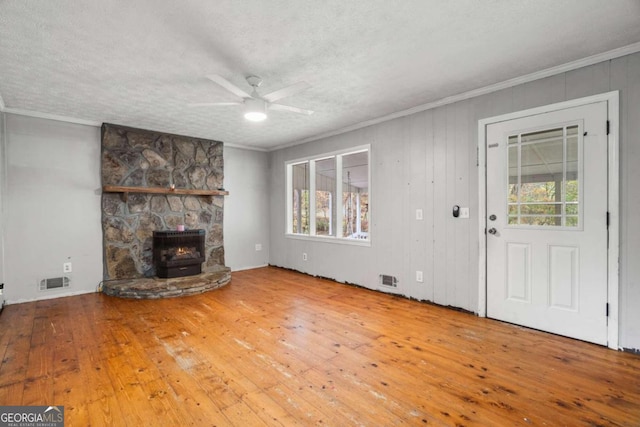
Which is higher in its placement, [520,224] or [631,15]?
[631,15]

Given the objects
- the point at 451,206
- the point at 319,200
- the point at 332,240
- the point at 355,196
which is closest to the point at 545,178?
the point at 451,206

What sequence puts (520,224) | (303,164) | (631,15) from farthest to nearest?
(303,164) → (520,224) → (631,15)

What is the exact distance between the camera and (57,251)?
409 cm

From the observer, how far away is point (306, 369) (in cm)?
223

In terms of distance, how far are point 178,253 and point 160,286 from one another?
72 cm

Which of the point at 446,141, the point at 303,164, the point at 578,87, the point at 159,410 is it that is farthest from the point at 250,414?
the point at 303,164

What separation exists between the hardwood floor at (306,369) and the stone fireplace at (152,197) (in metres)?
1.18

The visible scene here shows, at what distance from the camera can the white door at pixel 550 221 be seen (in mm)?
2590

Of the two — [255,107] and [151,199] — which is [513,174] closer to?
[255,107]

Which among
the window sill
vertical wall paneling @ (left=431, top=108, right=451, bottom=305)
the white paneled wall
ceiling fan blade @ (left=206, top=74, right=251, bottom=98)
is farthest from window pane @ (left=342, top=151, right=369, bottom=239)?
ceiling fan blade @ (left=206, top=74, right=251, bottom=98)

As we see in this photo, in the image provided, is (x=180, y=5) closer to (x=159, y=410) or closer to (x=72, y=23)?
(x=72, y=23)

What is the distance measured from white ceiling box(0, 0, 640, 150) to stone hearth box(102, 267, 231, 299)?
2321 millimetres

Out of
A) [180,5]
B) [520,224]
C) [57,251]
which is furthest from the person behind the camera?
[57,251]

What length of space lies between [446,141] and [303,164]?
114 inches
